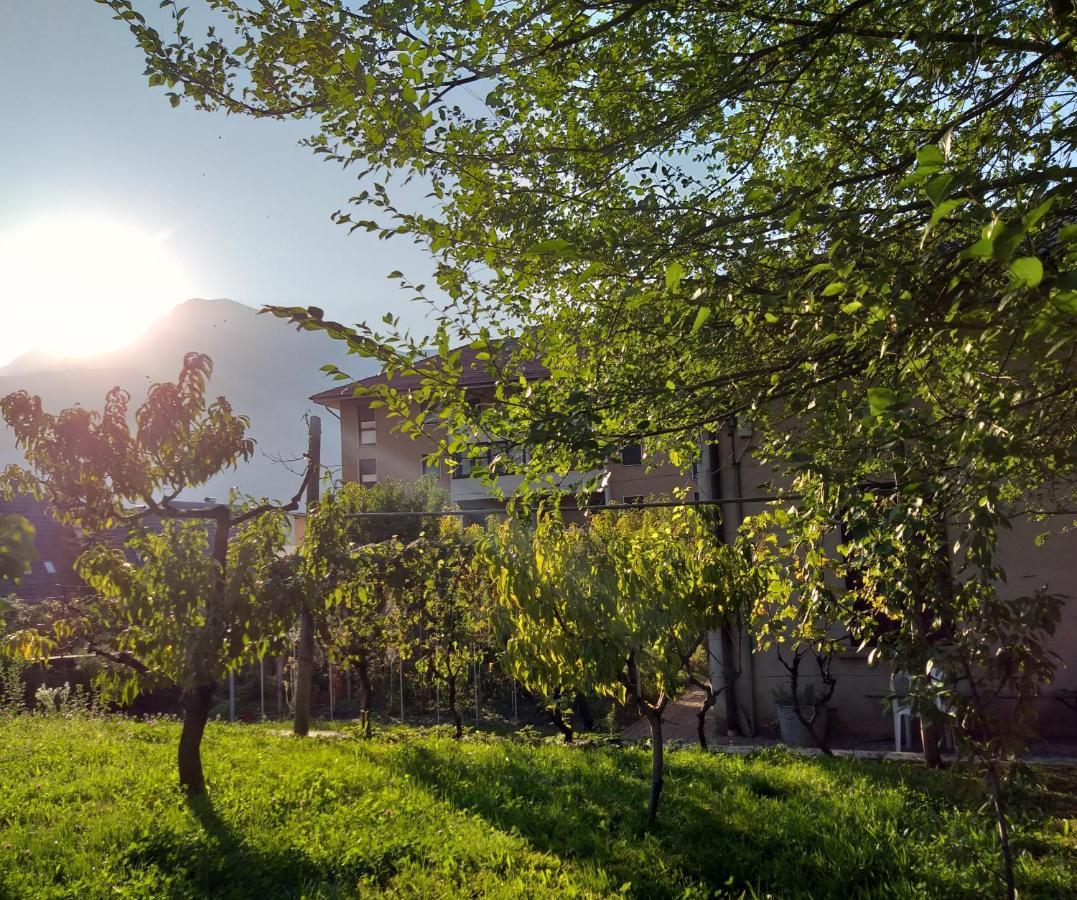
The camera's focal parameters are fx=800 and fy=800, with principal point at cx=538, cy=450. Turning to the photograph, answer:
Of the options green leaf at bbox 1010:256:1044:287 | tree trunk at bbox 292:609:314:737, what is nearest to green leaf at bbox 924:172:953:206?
green leaf at bbox 1010:256:1044:287

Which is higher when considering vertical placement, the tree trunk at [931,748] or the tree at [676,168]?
the tree at [676,168]

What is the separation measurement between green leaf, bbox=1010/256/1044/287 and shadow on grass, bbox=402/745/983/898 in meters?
3.76

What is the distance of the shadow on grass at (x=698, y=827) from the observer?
14.7ft

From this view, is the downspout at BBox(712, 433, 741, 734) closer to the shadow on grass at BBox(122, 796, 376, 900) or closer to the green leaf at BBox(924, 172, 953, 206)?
the shadow on grass at BBox(122, 796, 376, 900)

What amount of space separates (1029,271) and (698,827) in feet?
15.6

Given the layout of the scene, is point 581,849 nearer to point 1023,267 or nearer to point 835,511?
point 835,511

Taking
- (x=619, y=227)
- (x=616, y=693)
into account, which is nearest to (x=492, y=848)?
(x=616, y=693)

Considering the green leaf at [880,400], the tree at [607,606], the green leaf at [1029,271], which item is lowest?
the tree at [607,606]

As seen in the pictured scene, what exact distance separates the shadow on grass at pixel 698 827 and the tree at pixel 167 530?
2.08 m

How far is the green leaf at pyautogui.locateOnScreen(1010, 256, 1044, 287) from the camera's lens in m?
1.61

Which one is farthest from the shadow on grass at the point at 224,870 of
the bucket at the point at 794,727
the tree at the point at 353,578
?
the bucket at the point at 794,727

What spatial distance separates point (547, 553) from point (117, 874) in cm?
319

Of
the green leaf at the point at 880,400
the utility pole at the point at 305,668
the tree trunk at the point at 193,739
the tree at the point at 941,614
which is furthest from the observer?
the utility pole at the point at 305,668

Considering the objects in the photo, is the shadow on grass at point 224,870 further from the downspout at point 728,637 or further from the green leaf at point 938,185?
the downspout at point 728,637
